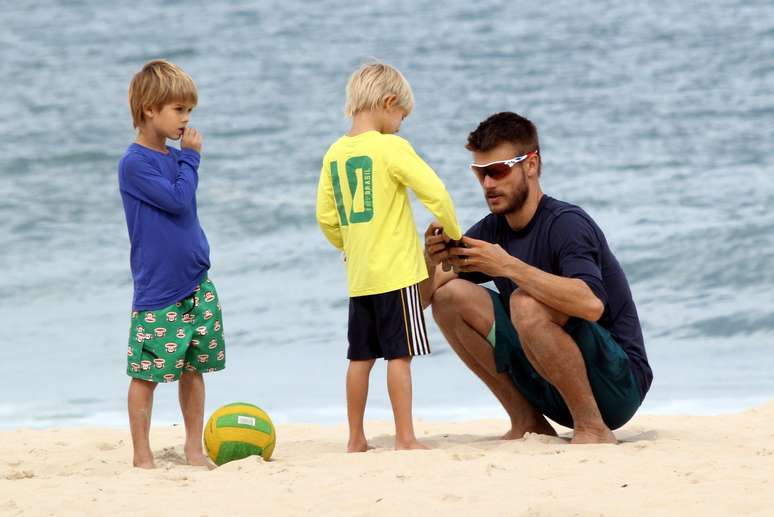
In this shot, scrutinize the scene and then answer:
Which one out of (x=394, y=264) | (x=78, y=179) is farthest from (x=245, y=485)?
(x=78, y=179)

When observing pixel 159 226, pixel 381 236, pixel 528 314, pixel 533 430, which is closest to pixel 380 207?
pixel 381 236

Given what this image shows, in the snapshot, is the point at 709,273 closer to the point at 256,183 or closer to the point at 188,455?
the point at 256,183

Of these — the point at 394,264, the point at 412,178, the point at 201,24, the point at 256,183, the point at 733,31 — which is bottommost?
the point at 394,264

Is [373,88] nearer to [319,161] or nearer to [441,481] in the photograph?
[441,481]

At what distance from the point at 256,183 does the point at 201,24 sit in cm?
853

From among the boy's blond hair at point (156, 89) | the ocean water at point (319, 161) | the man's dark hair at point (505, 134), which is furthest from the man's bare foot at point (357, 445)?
the ocean water at point (319, 161)

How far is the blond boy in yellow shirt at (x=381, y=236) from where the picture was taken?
14.5ft

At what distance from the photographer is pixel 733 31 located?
18.9m

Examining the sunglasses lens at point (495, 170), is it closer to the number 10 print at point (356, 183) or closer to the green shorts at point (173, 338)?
the number 10 print at point (356, 183)

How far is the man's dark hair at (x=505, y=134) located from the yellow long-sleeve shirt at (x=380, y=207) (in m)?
0.24

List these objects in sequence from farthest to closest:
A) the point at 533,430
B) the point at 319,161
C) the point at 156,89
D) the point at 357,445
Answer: the point at 319,161 → the point at 533,430 → the point at 357,445 → the point at 156,89

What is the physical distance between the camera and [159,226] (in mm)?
4383

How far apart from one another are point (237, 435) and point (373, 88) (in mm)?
1448

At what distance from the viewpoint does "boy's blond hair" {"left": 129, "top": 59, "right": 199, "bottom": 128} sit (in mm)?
4387
